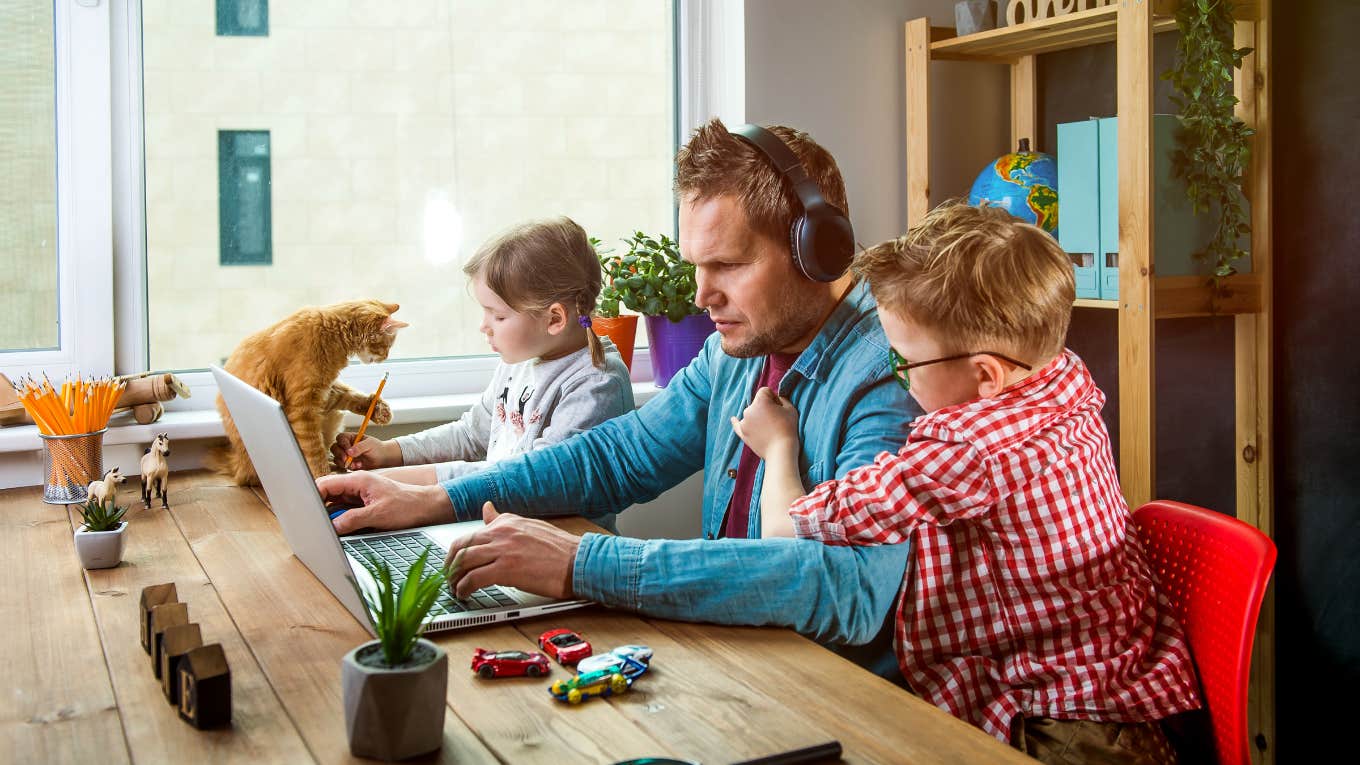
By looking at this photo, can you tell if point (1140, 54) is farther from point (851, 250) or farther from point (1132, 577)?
point (1132, 577)

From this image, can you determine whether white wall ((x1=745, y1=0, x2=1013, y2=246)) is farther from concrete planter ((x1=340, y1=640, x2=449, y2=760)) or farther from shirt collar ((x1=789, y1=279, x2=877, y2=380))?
concrete planter ((x1=340, y1=640, x2=449, y2=760))

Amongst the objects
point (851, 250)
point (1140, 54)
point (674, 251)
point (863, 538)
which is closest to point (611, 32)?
point (674, 251)

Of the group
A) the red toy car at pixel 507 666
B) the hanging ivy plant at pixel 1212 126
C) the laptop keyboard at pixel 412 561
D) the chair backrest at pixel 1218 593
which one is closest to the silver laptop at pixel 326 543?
the laptop keyboard at pixel 412 561

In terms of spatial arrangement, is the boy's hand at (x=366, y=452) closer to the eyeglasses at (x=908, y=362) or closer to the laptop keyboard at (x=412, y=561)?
the laptop keyboard at (x=412, y=561)

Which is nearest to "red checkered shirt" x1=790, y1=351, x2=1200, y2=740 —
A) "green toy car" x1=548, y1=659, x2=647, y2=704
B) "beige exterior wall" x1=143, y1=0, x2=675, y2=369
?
"green toy car" x1=548, y1=659, x2=647, y2=704

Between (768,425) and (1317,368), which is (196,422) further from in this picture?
(1317,368)

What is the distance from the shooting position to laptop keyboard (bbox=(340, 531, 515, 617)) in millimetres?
1232

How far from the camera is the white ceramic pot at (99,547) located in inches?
57.1

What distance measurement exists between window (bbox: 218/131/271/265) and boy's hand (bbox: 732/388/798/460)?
4.29ft

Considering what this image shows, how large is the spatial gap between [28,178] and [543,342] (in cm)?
104

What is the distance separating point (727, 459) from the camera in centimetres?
165

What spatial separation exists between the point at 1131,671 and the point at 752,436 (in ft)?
1.64

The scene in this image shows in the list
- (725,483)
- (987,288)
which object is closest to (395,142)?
(725,483)

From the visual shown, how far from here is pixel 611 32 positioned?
267 centimetres
